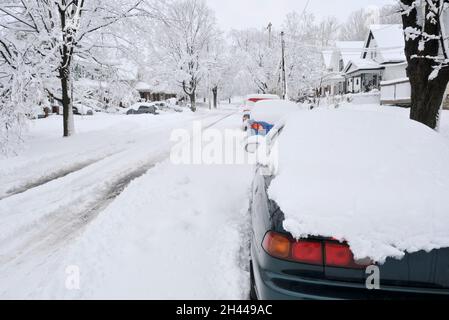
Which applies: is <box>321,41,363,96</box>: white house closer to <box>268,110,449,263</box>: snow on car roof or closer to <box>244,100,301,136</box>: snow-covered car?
<box>244,100,301,136</box>: snow-covered car

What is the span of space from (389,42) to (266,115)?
32.3 meters

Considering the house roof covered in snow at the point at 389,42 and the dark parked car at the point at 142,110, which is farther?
the house roof covered in snow at the point at 389,42

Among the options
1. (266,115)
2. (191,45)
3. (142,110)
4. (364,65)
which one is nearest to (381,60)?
(364,65)

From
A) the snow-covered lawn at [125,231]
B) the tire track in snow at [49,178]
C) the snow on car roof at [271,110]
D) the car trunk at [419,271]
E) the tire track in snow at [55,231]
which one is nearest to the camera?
the car trunk at [419,271]

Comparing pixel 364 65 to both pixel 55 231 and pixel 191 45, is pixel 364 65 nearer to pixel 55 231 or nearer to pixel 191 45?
pixel 191 45

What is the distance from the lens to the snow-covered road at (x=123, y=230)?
3225mm

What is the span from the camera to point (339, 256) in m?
2.05

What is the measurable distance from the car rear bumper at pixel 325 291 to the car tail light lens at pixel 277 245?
5 centimetres

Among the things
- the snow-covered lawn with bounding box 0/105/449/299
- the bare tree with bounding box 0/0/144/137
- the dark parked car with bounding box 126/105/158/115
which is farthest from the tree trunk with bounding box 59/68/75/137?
the dark parked car with bounding box 126/105/158/115

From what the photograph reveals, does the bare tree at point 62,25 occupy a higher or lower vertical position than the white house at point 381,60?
lower

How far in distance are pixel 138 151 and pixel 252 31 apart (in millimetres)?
61037

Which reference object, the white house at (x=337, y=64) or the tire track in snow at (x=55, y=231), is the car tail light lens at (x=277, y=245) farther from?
the white house at (x=337, y=64)

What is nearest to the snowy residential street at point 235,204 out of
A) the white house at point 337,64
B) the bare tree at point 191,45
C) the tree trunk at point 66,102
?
the tree trunk at point 66,102
